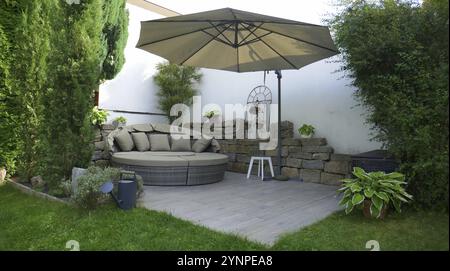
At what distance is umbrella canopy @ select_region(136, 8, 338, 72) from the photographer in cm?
372

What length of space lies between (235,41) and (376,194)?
3223 mm

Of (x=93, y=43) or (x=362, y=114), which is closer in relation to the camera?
(x=93, y=43)

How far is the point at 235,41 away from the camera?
194 inches

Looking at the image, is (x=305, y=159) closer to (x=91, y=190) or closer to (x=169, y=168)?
(x=169, y=168)

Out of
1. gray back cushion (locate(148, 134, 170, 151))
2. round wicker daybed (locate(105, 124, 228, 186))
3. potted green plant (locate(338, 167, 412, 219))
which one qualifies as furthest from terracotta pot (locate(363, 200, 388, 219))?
gray back cushion (locate(148, 134, 170, 151))

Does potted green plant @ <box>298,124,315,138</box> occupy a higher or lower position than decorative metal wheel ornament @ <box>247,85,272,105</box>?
lower

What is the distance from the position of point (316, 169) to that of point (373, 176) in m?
2.60

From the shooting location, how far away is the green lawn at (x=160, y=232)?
8.77ft

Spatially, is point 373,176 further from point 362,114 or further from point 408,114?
point 362,114

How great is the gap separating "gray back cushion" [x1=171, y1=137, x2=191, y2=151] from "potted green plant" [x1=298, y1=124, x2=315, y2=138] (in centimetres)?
273

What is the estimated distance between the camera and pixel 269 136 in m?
6.98

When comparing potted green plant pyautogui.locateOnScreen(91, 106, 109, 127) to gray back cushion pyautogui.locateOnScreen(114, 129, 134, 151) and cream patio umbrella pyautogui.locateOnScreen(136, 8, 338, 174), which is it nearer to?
gray back cushion pyautogui.locateOnScreen(114, 129, 134, 151)

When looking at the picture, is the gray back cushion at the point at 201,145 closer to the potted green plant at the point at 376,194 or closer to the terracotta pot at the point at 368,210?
the potted green plant at the point at 376,194
